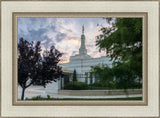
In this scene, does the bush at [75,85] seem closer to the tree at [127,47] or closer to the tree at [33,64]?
the tree at [33,64]

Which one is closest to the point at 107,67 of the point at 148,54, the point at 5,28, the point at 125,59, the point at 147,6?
the point at 125,59

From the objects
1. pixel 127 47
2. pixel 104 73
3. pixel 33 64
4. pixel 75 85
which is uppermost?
pixel 127 47

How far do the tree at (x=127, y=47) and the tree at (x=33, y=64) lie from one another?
1405 mm

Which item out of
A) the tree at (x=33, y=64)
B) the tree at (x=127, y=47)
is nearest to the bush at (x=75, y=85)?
the tree at (x=33, y=64)

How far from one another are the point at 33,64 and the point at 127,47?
2219 mm

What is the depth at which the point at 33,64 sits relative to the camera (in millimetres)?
3377

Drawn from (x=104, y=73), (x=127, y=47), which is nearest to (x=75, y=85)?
(x=104, y=73)

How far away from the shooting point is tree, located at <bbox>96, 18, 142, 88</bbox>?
299 cm

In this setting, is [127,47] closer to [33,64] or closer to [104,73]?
[104,73]

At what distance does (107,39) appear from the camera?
3496mm

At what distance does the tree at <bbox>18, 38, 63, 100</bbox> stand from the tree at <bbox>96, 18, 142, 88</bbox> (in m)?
1.41

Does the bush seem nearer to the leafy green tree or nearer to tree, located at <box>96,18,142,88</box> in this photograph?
the leafy green tree

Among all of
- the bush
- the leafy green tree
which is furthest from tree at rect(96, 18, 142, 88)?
the bush

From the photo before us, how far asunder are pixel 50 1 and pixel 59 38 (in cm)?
102
